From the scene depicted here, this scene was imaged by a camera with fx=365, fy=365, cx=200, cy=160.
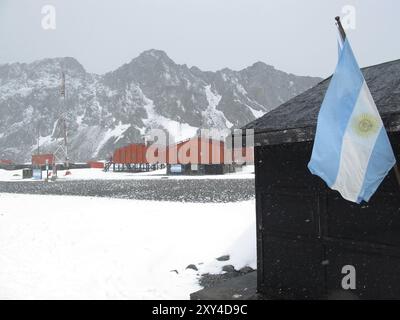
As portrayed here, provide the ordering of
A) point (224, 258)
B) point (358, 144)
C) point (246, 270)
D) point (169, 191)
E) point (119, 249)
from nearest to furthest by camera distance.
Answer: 1. point (358, 144)
2. point (246, 270)
3. point (224, 258)
4. point (119, 249)
5. point (169, 191)

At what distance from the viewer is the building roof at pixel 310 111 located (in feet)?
13.3

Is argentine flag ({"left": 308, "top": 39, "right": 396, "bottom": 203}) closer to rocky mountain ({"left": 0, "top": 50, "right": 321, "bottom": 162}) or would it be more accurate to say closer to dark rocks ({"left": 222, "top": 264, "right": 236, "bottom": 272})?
dark rocks ({"left": 222, "top": 264, "right": 236, "bottom": 272})

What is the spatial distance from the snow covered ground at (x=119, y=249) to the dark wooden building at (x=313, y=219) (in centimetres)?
203

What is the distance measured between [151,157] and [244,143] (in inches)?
1731

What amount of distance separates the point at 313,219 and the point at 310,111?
1439 mm

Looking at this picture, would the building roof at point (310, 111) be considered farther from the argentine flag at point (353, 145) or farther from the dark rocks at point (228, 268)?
the dark rocks at point (228, 268)

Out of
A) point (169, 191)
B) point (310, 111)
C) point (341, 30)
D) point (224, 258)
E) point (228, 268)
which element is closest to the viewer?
point (341, 30)

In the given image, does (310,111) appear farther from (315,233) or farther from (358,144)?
→ (315,233)

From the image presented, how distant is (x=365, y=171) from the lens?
3611mm

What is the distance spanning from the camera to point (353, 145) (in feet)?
11.8

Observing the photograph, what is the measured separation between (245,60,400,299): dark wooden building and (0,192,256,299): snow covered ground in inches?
79.9

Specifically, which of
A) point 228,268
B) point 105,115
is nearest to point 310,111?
point 228,268
